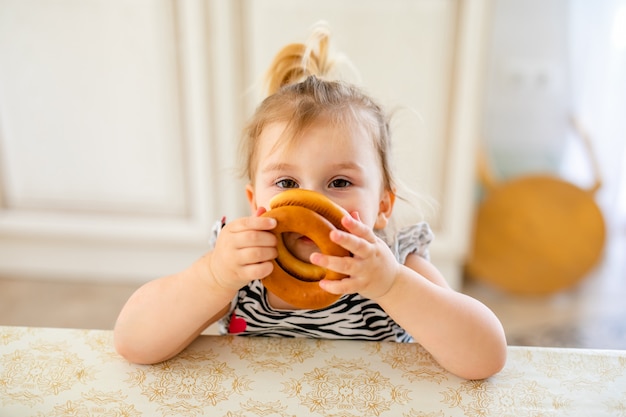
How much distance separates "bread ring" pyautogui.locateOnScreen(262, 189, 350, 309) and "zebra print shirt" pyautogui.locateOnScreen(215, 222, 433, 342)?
Result: 0.18 metres

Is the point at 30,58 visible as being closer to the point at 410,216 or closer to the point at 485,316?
the point at 410,216

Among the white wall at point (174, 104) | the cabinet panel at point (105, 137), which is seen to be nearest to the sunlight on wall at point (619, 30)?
the white wall at point (174, 104)

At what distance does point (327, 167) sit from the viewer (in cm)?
74

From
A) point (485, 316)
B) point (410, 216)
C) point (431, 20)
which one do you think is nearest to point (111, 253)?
point (410, 216)

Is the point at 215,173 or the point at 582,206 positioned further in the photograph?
the point at 582,206

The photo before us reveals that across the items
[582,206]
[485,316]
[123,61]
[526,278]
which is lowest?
[526,278]

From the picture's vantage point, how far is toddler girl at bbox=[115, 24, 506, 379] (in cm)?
66

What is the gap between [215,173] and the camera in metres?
1.90

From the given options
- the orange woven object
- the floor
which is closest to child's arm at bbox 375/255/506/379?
the floor

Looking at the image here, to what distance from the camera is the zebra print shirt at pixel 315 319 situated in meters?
0.86

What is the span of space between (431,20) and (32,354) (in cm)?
140

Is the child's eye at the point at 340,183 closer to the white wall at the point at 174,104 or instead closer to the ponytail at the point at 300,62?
the ponytail at the point at 300,62

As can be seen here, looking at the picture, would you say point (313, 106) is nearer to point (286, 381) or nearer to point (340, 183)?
point (340, 183)

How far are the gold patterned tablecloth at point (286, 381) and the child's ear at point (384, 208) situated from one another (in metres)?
0.21
